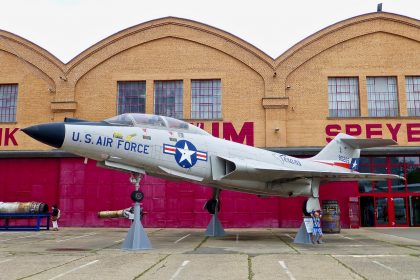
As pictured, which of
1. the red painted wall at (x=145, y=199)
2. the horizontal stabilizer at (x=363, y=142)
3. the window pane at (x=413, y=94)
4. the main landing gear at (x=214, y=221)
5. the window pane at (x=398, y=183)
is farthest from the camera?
the window pane at (x=413, y=94)

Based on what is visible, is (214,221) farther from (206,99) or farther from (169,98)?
(169,98)

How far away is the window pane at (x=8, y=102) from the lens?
85.4 feet

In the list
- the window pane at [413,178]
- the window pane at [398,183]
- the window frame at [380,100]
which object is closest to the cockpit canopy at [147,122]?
the window frame at [380,100]

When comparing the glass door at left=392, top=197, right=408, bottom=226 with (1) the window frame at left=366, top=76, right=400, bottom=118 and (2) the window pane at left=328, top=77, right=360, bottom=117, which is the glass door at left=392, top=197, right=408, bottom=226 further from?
(2) the window pane at left=328, top=77, right=360, bottom=117

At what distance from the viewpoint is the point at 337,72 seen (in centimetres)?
2528

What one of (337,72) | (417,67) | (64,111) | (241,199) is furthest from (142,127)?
(417,67)

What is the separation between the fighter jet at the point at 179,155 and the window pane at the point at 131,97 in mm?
9762

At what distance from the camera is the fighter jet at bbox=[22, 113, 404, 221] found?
12.1 metres

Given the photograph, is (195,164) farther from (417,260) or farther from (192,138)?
(417,260)

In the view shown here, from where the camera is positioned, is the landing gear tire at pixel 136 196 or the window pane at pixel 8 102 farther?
the window pane at pixel 8 102

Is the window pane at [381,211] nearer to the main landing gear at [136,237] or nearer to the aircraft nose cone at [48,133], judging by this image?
the main landing gear at [136,237]

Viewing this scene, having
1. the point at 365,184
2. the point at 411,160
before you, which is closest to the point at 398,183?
the point at 411,160

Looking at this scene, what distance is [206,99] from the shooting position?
25516mm

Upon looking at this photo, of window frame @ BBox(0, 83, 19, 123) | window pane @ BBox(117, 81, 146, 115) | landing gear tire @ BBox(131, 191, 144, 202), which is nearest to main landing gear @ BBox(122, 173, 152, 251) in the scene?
landing gear tire @ BBox(131, 191, 144, 202)
